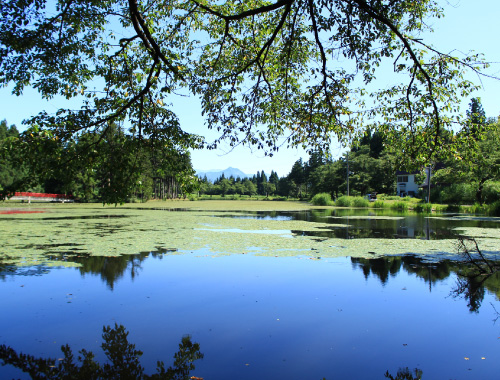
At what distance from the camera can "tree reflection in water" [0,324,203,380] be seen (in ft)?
9.80

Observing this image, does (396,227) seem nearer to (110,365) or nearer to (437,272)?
(437,272)

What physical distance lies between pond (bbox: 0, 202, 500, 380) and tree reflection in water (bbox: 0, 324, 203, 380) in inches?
3.1

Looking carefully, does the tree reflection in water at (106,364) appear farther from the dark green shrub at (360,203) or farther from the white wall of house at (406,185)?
the white wall of house at (406,185)

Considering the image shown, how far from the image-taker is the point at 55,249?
8.82 m

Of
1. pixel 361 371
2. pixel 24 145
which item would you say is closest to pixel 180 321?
pixel 361 371

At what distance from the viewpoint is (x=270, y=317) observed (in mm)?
4402

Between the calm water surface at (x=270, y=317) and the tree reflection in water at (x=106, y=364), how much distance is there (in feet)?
0.28

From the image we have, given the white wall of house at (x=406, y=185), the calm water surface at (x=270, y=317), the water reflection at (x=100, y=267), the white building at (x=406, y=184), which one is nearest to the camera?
the calm water surface at (x=270, y=317)

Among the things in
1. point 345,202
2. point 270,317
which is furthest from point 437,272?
point 345,202

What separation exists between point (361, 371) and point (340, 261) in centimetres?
475

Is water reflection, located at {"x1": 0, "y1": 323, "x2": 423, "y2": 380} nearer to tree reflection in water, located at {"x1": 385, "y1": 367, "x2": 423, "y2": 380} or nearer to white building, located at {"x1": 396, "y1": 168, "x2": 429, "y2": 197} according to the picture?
tree reflection in water, located at {"x1": 385, "y1": 367, "x2": 423, "y2": 380}

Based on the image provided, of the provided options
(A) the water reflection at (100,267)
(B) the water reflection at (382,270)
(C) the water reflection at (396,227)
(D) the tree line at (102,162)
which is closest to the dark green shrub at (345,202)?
(C) the water reflection at (396,227)

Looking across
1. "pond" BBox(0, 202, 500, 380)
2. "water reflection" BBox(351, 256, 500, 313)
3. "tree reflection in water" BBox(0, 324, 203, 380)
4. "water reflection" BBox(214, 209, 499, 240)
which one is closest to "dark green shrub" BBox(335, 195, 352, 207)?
"water reflection" BBox(214, 209, 499, 240)

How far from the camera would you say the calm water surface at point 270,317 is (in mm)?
3279
